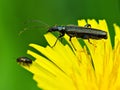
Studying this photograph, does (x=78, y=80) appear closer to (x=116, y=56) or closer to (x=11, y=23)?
(x=116, y=56)

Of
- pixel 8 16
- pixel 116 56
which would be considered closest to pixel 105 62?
pixel 116 56

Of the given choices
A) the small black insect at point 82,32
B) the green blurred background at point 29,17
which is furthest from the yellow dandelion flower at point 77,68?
the green blurred background at point 29,17

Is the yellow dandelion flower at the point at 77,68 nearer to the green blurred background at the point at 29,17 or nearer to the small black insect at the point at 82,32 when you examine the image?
the small black insect at the point at 82,32

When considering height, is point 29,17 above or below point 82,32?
above

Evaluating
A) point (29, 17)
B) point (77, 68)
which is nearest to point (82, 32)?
point (77, 68)

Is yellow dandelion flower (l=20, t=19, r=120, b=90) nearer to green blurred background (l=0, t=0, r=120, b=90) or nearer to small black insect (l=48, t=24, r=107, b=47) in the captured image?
small black insect (l=48, t=24, r=107, b=47)

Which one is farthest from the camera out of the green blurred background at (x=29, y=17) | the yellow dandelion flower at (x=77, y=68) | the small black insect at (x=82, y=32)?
the green blurred background at (x=29, y=17)

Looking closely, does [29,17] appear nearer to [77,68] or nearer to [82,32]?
[82,32]
